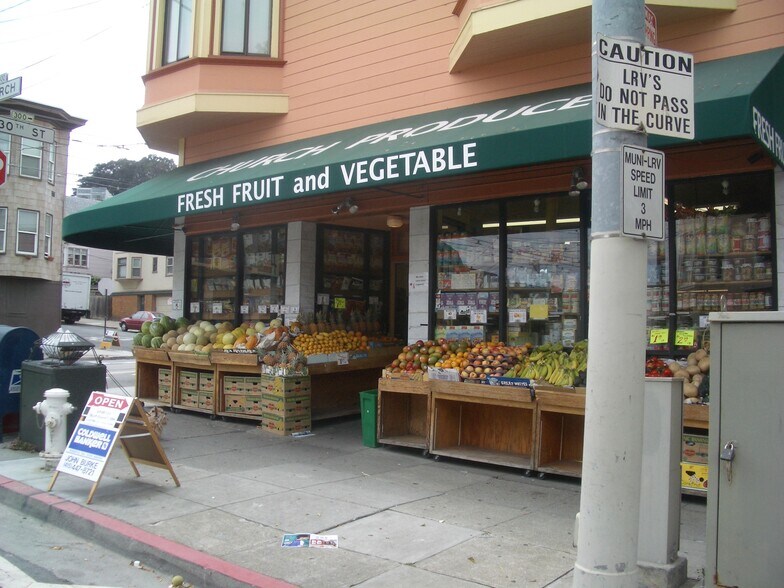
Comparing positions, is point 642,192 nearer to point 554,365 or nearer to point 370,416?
point 554,365

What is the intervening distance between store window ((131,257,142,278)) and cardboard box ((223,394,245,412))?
45227mm

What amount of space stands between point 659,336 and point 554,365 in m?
1.24

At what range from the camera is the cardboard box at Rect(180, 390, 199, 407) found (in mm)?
11585

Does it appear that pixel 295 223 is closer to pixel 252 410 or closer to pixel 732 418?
pixel 252 410

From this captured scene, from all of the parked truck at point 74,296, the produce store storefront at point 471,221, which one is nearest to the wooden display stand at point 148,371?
the produce store storefront at point 471,221

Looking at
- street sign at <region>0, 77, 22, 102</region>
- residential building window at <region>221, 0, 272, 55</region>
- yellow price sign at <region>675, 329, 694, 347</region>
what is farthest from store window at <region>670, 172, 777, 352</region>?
street sign at <region>0, 77, 22, 102</region>

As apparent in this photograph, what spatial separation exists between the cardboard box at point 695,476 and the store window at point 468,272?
3.06 meters

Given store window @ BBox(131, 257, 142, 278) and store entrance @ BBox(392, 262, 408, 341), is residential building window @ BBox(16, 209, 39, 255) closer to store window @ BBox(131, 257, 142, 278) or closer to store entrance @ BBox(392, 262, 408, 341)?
store window @ BBox(131, 257, 142, 278)

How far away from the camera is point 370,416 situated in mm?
9203

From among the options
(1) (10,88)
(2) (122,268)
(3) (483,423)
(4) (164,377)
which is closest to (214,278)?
(4) (164,377)

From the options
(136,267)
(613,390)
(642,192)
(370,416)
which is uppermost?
(136,267)

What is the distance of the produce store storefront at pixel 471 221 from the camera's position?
7043 millimetres

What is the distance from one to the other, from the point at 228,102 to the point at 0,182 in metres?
3.77

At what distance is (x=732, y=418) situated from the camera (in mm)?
4086
